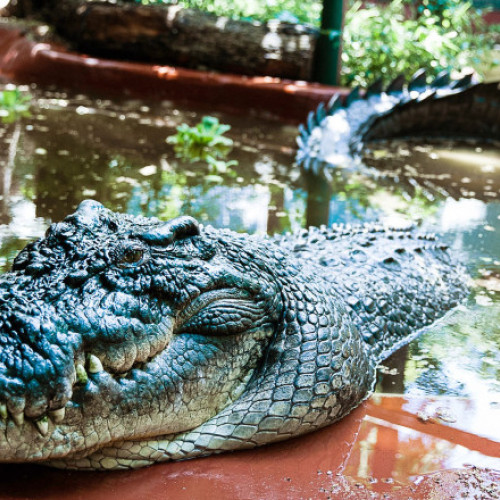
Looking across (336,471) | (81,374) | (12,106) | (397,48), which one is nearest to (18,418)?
(81,374)

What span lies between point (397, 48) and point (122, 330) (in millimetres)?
8471

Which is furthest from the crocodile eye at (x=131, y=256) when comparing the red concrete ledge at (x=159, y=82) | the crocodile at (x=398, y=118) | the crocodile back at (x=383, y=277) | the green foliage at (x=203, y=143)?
the red concrete ledge at (x=159, y=82)

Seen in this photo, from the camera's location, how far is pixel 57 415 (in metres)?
1.68

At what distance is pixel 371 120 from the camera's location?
6711mm

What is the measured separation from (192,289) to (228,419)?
0.41 m

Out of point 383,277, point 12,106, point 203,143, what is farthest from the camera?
point 12,106

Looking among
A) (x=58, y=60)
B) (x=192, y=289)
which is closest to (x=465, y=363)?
(x=192, y=289)

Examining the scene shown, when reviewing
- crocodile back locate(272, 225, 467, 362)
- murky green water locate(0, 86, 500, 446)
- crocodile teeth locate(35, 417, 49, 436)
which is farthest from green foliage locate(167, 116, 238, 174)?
crocodile teeth locate(35, 417, 49, 436)

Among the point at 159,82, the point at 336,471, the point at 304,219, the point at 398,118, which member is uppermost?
the point at 159,82

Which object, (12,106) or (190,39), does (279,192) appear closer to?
(12,106)

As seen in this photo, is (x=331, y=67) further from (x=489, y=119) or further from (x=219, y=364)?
(x=219, y=364)

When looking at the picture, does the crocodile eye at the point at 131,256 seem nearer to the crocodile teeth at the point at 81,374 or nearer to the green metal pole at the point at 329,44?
the crocodile teeth at the point at 81,374

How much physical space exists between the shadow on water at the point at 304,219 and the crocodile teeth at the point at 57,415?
28 cm

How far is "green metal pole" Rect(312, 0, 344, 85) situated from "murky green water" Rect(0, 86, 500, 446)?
61.9 inches
